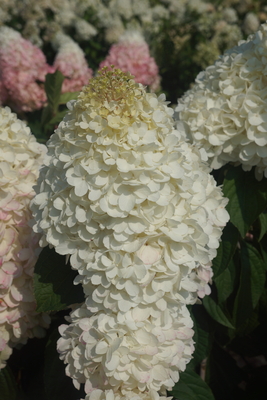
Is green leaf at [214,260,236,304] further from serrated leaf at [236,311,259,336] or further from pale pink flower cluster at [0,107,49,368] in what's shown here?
pale pink flower cluster at [0,107,49,368]

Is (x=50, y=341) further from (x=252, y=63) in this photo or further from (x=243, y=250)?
(x=252, y=63)

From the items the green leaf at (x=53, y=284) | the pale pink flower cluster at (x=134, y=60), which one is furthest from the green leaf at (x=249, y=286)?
the pale pink flower cluster at (x=134, y=60)

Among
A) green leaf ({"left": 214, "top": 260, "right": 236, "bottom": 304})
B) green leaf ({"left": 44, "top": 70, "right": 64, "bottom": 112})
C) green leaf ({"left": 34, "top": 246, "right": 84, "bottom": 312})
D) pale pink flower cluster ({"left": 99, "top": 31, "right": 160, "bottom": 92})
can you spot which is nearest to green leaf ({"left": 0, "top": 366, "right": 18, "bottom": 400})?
green leaf ({"left": 34, "top": 246, "right": 84, "bottom": 312})

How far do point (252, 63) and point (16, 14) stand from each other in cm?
317

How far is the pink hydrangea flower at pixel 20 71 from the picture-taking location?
8.24 feet

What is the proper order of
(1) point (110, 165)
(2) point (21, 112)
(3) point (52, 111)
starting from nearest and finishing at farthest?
(1) point (110, 165) < (3) point (52, 111) < (2) point (21, 112)

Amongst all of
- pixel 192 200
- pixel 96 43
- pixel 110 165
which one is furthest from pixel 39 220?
pixel 96 43

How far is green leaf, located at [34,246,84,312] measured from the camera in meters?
0.94

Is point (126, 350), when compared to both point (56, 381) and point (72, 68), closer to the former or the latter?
point (56, 381)

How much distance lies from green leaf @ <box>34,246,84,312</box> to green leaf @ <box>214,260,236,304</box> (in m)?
0.48

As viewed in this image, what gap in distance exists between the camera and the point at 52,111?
2.01m

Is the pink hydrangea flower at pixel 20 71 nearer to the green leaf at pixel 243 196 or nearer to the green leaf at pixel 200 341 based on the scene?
the green leaf at pixel 243 196

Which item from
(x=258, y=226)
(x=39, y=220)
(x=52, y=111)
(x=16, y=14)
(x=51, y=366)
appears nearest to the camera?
(x=39, y=220)

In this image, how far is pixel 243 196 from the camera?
1.20 metres
